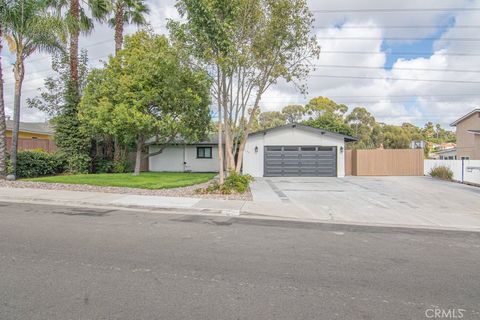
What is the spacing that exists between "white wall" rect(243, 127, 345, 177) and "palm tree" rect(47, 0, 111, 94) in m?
11.9

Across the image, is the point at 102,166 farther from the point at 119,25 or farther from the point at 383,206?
the point at 383,206

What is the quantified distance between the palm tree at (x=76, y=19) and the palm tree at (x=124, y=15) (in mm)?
685

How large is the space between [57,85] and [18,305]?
2099 cm

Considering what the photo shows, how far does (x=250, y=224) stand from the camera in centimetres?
792

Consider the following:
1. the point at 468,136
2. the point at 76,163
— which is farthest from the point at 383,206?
the point at 468,136

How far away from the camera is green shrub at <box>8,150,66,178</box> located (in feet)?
54.2

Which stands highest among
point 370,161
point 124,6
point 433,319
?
point 124,6

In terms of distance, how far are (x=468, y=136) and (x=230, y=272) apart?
32521mm

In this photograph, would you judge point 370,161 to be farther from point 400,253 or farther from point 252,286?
point 252,286

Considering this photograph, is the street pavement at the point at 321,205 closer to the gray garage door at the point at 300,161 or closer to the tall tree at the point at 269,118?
the gray garage door at the point at 300,161

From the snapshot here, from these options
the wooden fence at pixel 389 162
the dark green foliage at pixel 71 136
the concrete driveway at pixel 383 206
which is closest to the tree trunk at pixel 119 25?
the dark green foliage at pixel 71 136

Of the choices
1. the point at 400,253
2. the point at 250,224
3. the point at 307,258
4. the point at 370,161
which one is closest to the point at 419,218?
the point at 400,253

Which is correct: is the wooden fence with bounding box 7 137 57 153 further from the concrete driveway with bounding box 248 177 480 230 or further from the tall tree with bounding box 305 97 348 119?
the tall tree with bounding box 305 97 348 119

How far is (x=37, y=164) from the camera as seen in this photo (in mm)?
17203
